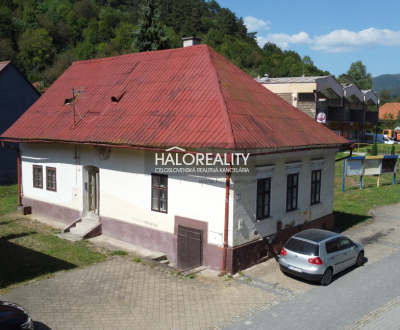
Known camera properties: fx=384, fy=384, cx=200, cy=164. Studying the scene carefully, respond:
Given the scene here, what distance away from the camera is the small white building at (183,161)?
454 inches

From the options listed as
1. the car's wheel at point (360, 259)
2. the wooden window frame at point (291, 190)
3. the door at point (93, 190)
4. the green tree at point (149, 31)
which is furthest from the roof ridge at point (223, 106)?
the green tree at point (149, 31)

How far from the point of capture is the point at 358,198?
76.5ft

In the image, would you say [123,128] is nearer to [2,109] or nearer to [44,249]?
[44,249]

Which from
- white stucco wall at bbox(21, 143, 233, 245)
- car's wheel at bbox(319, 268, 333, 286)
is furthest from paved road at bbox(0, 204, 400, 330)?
white stucco wall at bbox(21, 143, 233, 245)

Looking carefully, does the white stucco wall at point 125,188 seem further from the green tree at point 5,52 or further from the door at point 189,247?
the green tree at point 5,52

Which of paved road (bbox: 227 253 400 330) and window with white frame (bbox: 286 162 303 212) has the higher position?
window with white frame (bbox: 286 162 303 212)

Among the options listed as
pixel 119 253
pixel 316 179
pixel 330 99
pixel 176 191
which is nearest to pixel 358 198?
pixel 316 179

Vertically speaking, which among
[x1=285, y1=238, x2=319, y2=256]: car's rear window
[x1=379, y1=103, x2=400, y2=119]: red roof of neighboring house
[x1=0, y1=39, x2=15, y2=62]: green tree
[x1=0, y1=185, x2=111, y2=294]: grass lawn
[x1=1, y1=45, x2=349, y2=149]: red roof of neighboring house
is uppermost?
[x1=0, y1=39, x2=15, y2=62]: green tree

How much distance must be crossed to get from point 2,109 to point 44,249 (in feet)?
50.2

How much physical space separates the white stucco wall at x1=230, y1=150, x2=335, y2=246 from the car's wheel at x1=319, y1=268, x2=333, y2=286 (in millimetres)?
2349

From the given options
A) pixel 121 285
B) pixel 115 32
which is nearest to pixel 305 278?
pixel 121 285

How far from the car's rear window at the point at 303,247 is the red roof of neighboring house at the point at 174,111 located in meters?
2.92

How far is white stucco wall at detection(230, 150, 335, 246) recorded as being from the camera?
1146 centimetres

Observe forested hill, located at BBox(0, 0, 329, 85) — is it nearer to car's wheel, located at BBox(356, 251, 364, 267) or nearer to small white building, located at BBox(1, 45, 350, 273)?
small white building, located at BBox(1, 45, 350, 273)
